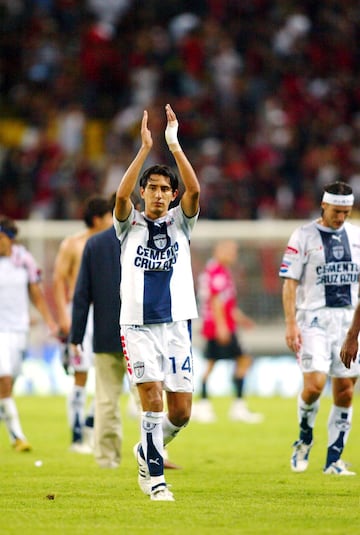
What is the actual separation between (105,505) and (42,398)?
12.5 m

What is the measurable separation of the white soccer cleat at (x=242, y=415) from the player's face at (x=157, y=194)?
354 inches

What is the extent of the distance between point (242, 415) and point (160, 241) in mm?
9147

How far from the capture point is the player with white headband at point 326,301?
11.2 meters

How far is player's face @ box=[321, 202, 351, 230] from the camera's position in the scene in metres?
11.2

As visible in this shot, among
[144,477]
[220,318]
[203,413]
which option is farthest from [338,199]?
[220,318]

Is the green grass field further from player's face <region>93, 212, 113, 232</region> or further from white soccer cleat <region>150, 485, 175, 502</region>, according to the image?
player's face <region>93, 212, 113, 232</region>

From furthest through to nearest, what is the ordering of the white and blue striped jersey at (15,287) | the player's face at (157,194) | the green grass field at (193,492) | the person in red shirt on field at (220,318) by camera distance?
the person in red shirt on field at (220,318) → the white and blue striped jersey at (15,287) → the player's face at (157,194) → the green grass field at (193,492)

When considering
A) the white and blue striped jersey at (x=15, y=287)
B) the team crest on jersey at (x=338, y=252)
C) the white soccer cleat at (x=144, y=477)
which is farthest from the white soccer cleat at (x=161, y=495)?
the white and blue striped jersey at (x=15, y=287)

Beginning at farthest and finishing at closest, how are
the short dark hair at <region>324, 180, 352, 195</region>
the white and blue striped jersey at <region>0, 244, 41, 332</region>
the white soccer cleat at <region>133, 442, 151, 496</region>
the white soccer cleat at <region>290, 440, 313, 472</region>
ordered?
the white and blue striped jersey at <region>0, 244, 41, 332</region> → the white soccer cleat at <region>290, 440, 313, 472</region> → the short dark hair at <region>324, 180, 352, 195</region> → the white soccer cleat at <region>133, 442, 151, 496</region>

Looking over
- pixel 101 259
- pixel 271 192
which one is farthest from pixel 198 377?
pixel 101 259

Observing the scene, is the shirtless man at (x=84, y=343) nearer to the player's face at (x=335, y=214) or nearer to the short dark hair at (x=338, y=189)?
the player's face at (x=335, y=214)

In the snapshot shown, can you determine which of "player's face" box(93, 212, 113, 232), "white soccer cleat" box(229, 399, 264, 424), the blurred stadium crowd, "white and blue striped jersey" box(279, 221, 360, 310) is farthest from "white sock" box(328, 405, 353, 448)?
the blurred stadium crowd

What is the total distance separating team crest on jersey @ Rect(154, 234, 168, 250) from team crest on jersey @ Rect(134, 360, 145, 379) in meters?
0.86

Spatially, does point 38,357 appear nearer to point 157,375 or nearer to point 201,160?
point 201,160
